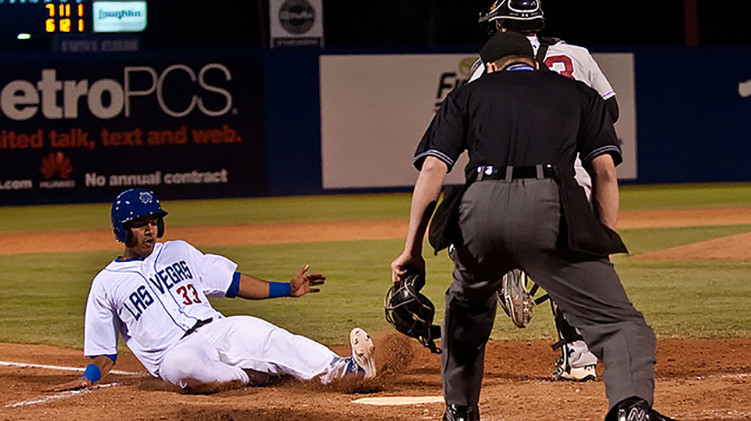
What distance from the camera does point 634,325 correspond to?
3719mm

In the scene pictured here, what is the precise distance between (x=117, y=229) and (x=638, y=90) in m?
17.7

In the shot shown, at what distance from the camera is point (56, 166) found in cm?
2005

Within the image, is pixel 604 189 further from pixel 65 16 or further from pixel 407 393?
pixel 65 16

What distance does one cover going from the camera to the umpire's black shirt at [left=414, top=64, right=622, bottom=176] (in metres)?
3.80

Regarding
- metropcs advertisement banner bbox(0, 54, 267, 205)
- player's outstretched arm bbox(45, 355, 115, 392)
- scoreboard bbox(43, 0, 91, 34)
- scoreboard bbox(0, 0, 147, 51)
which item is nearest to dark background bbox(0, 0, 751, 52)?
scoreboard bbox(0, 0, 147, 51)

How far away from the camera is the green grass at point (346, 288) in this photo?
7902 mm

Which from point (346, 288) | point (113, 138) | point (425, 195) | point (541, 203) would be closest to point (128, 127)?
point (113, 138)

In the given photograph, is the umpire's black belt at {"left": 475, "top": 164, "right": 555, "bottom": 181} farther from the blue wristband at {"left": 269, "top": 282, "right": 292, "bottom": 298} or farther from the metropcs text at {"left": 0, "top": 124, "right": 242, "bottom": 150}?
the metropcs text at {"left": 0, "top": 124, "right": 242, "bottom": 150}

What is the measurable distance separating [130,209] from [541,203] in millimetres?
2499

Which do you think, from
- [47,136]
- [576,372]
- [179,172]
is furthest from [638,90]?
[576,372]

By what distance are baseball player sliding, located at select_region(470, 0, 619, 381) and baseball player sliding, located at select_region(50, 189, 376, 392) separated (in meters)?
0.99

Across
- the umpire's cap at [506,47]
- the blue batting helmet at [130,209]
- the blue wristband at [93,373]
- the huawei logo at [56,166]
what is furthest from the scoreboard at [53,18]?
the umpire's cap at [506,47]

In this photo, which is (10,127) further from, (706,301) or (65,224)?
(706,301)

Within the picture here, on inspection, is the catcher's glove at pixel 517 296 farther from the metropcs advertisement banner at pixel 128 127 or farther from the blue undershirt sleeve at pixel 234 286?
the metropcs advertisement banner at pixel 128 127
